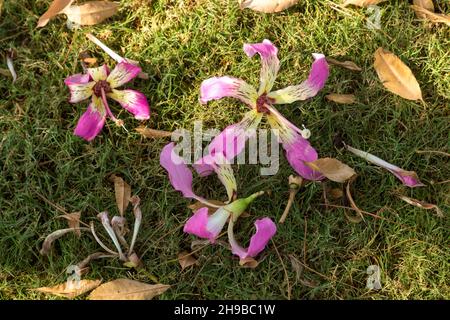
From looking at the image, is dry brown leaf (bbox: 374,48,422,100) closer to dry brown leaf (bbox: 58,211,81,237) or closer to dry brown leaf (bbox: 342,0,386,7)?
dry brown leaf (bbox: 342,0,386,7)

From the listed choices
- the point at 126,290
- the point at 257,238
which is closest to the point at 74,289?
the point at 126,290

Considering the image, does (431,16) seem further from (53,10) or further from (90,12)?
(53,10)

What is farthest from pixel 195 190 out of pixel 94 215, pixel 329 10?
pixel 329 10

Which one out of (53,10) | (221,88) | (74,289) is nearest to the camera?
(221,88)

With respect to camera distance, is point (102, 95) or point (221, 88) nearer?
point (221, 88)
